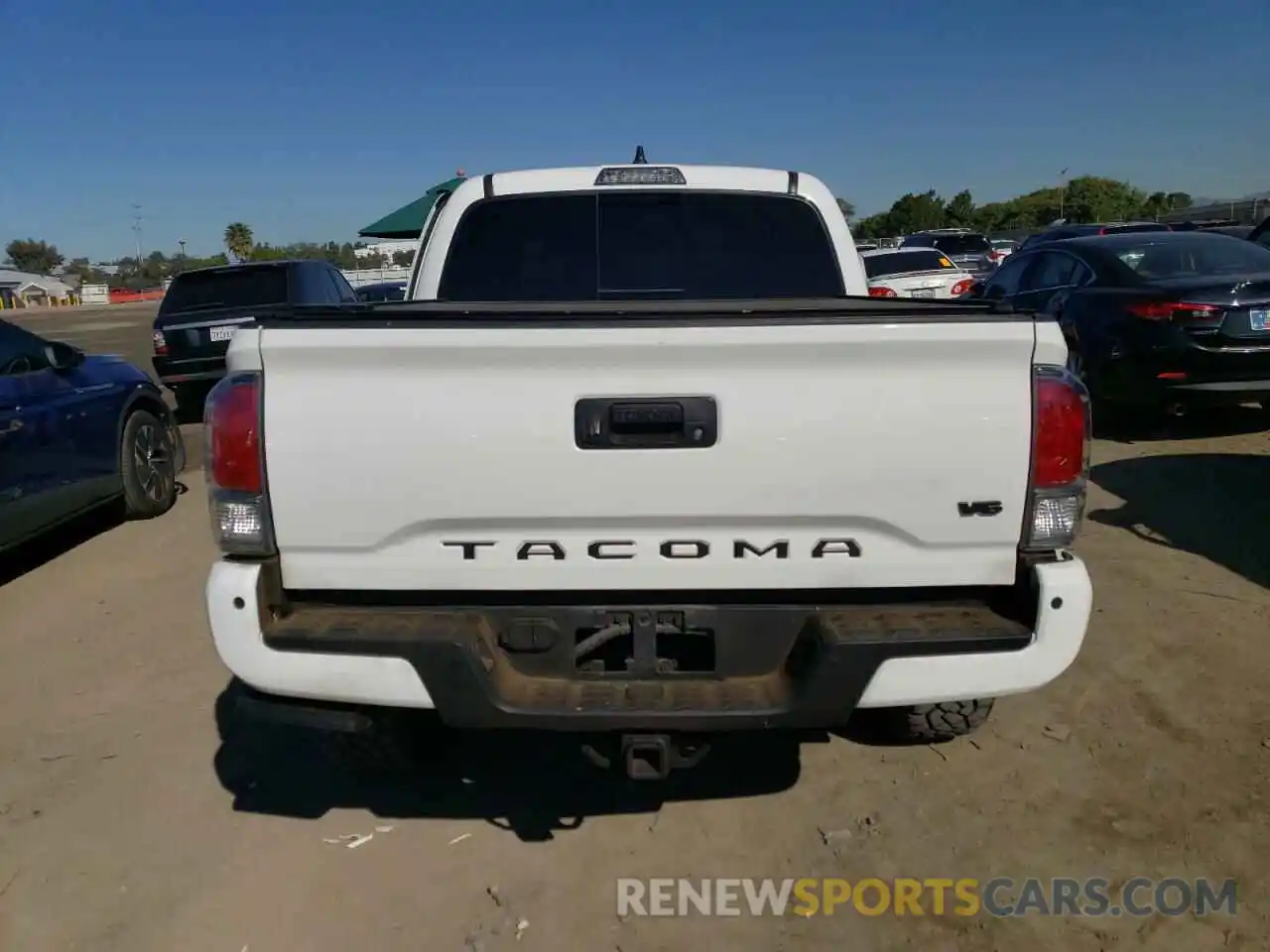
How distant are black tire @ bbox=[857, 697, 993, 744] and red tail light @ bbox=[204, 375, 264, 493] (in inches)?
79.9

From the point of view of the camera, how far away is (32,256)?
378 feet

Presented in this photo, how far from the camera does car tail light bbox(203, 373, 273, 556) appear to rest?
7.95 ft

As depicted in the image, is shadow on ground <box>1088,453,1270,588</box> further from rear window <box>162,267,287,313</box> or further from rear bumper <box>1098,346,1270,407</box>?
rear window <box>162,267,287,313</box>

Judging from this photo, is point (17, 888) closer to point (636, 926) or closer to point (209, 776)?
point (209, 776)

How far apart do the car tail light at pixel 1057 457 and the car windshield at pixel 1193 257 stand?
644 cm

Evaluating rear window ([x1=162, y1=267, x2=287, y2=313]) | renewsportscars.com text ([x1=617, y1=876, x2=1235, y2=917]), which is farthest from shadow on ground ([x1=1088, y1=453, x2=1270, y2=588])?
rear window ([x1=162, y1=267, x2=287, y2=313])

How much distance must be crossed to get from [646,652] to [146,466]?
5.95 metres

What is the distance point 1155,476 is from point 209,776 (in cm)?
631

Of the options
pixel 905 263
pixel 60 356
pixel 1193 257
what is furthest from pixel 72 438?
pixel 905 263

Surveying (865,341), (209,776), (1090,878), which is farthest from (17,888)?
(1090,878)

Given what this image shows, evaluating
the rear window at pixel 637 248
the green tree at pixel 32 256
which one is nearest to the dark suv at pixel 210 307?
the rear window at pixel 637 248

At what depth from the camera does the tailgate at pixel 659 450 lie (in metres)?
2.38

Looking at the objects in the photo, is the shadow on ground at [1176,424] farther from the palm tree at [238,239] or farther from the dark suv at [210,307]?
the palm tree at [238,239]

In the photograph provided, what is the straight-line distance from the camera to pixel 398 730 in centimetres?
300
